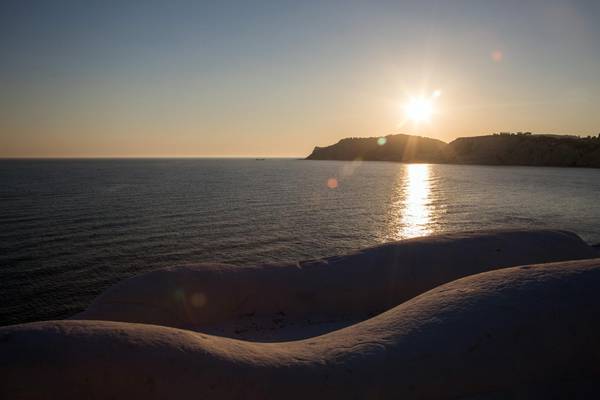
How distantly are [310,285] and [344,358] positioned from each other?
519 cm

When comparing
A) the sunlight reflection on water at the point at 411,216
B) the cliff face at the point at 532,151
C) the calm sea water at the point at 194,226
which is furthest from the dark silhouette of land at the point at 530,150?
the sunlight reflection on water at the point at 411,216

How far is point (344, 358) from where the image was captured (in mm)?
5270

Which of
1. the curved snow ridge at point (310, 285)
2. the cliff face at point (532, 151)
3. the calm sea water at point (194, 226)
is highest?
the cliff face at point (532, 151)

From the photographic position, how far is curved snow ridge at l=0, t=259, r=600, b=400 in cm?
454

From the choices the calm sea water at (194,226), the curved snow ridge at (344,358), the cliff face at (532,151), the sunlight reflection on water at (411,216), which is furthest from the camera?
the cliff face at (532,151)

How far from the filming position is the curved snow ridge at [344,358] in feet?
14.9

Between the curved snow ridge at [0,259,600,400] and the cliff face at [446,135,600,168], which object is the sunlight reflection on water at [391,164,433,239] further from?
the cliff face at [446,135,600,168]

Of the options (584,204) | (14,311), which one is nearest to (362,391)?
(14,311)

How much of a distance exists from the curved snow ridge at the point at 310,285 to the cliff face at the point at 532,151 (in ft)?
508

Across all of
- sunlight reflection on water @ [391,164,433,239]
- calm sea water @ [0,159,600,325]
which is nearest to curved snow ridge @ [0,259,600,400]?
calm sea water @ [0,159,600,325]

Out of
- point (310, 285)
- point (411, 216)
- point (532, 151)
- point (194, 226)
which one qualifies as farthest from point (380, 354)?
point (532, 151)

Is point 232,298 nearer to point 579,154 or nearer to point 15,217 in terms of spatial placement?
point 15,217

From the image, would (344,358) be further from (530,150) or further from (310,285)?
(530,150)

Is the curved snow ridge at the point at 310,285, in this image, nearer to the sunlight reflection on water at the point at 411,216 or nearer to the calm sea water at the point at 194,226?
the calm sea water at the point at 194,226
